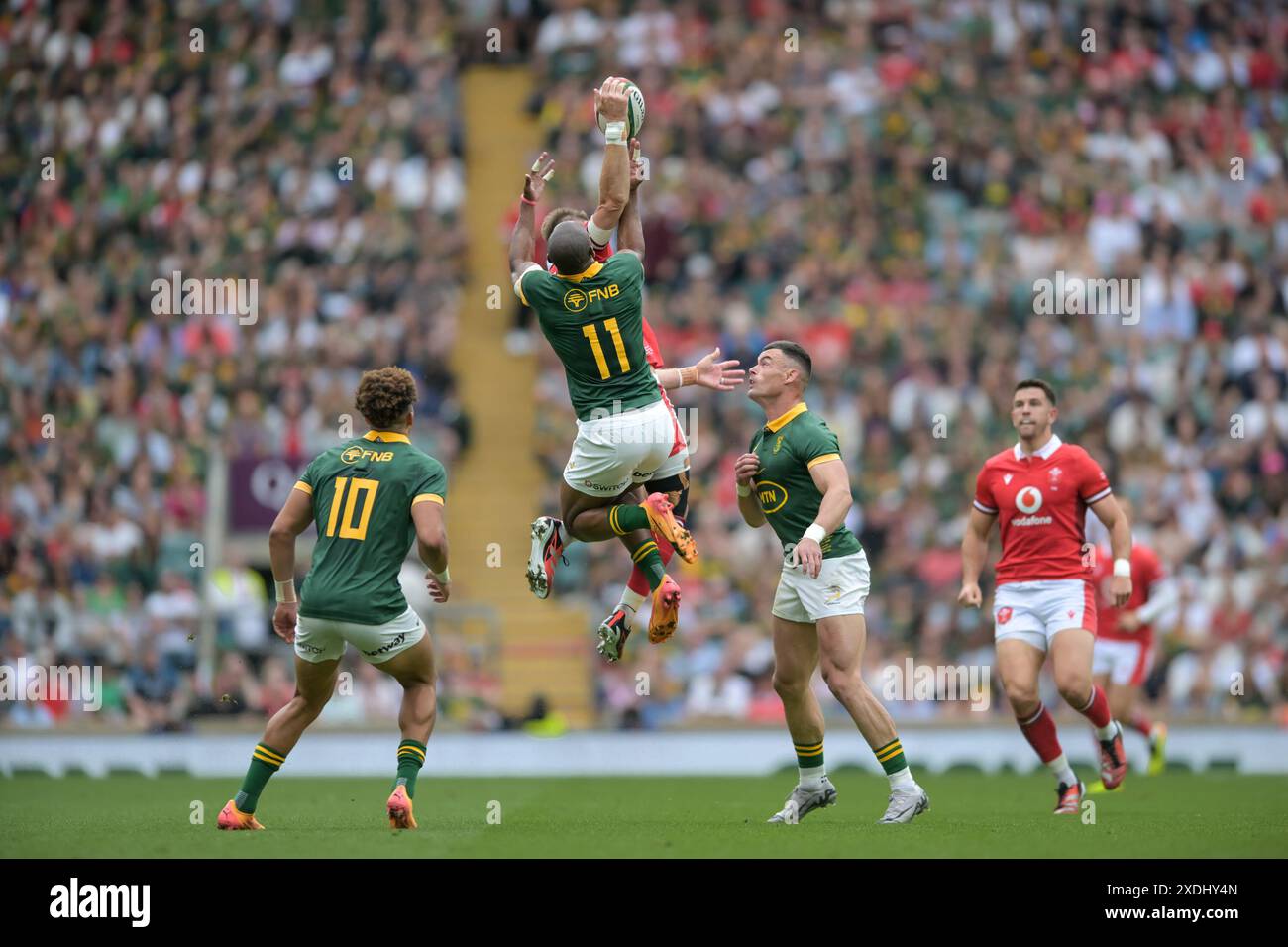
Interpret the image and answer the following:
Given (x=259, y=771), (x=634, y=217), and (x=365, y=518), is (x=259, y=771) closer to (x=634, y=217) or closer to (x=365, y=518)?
(x=365, y=518)

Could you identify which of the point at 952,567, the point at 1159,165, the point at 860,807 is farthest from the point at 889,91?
the point at 860,807

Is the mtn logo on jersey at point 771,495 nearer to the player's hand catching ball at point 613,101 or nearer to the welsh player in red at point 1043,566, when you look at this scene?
the welsh player in red at point 1043,566

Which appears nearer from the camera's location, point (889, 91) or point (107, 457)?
point (107, 457)

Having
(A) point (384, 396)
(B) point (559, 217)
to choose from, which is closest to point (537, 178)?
(B) point (559, 217)

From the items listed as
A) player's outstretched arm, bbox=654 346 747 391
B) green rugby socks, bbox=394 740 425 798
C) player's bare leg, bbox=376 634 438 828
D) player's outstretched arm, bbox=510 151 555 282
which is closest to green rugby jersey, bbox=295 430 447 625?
player's bare leg, bbox=376 634 438 828

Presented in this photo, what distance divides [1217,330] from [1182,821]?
1238cm

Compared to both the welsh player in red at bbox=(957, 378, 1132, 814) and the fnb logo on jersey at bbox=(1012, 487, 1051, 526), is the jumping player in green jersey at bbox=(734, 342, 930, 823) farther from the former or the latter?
the fnb logo on jersey at bbox=(1012, 487, 1051, 526)

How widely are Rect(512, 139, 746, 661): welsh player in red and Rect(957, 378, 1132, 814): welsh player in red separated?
83.6 inches

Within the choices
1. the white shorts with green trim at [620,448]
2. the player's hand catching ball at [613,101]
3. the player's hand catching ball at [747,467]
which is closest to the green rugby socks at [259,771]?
the white shorts with green trim at [620,448]

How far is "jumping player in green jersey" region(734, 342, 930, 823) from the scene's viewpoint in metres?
11.3

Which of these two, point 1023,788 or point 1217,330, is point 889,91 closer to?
point 1217,330

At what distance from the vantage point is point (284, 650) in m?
19.2

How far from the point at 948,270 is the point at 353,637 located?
14.7 meters

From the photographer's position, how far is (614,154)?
37.2ft
